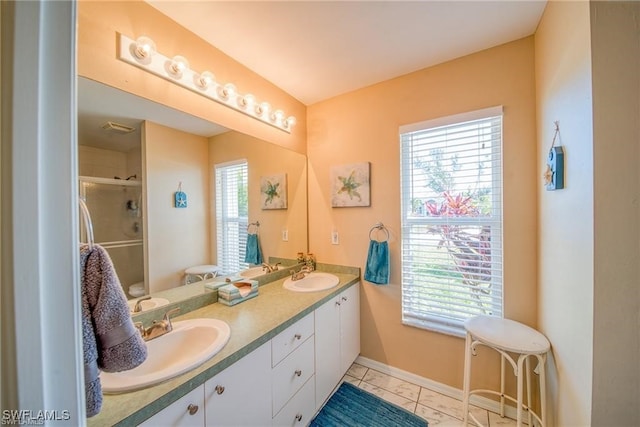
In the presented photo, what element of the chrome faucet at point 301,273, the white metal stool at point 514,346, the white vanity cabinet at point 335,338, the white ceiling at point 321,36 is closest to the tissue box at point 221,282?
the chrome faucet at point 301,273

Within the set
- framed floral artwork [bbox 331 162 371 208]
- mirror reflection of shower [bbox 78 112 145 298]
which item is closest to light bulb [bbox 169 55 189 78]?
mirror reflection of shower [bbox 78 112 145 298]

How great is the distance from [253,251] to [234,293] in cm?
47

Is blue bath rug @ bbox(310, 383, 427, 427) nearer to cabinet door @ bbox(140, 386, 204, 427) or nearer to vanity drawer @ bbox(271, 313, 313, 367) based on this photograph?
vanity drawer @ bbox(271, 313, 313, 367)

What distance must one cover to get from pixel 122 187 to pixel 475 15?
6.78 feet

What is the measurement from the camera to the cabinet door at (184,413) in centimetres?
75

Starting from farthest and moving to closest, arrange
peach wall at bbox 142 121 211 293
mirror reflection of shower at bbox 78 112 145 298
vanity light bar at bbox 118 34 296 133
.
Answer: peach wall at bbox 142 121 211 293 < vanity light bar at bbox 118 34 296 133 < mirror reflection of shower at bbox 78 112 145 298

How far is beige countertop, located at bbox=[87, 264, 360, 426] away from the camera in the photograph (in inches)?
27.7

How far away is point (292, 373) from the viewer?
132 cm

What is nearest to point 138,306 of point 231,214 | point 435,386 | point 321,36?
point 231,214

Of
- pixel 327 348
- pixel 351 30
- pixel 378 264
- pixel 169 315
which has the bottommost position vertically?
pixel 327 348

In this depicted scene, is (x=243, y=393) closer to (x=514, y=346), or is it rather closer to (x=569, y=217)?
(x=514, y=346)

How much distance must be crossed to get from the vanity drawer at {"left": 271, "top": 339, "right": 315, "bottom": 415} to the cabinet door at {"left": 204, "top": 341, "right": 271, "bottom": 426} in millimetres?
61

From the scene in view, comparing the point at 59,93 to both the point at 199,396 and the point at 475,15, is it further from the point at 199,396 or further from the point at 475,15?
the point at 475,15

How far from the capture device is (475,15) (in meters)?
1.32
